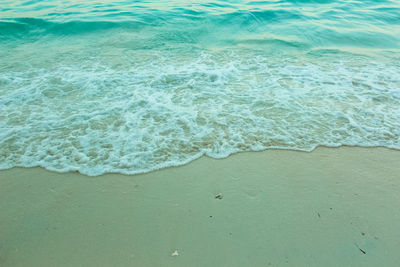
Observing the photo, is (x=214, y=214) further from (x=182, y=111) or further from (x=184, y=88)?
(x=184, y=88)

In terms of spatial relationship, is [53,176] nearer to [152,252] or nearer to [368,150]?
[152,252]

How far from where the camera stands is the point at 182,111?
14.4ft

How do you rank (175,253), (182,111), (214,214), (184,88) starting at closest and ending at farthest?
(175,253) < (214,214) < (182,111) < (184,88)

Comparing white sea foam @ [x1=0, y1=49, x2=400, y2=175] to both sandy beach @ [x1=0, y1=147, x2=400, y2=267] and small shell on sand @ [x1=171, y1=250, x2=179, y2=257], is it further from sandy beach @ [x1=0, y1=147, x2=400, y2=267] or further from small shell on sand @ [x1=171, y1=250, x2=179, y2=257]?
small shell on sand @ [x1=171, y1=250, x2=179, y2=257]

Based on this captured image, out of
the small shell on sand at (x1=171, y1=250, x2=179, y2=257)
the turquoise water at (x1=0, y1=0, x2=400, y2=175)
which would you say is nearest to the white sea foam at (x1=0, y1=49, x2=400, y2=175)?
the turquoise water at (x1=0, y1=0, x2=400, y2=175)

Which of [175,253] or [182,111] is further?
[182,111]

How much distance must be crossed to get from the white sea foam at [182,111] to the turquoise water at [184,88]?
0.06 ft

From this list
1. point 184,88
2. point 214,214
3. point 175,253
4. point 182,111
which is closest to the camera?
point 175,253

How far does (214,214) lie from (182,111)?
6.95ft

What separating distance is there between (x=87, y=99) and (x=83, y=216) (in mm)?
2654

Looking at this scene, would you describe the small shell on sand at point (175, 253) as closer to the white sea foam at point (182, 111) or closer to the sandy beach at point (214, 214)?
the sandy beach at point (214, 214)

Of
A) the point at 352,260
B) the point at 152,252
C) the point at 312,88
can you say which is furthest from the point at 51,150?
the point at 312,88

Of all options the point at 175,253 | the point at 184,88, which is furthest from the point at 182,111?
the point at 175,253

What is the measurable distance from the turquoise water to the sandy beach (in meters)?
0.34
